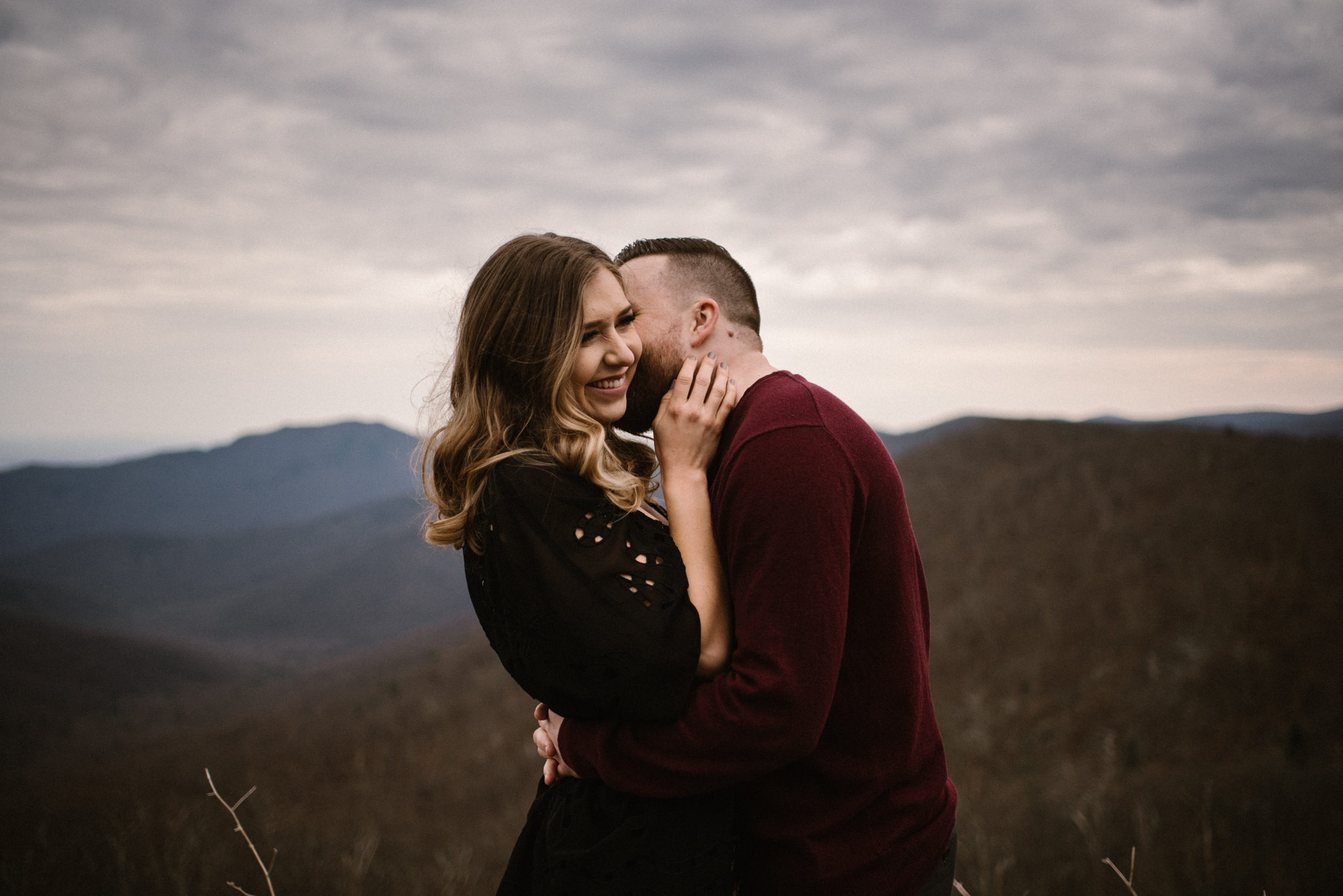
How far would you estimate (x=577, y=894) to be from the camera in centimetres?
185

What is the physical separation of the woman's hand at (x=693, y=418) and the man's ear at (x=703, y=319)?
0.14 meters

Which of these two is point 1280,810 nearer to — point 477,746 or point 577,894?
point 577,894

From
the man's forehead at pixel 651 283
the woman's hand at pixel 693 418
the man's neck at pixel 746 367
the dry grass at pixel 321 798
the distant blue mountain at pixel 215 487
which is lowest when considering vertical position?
the distant blue mountain at pixel 215 487

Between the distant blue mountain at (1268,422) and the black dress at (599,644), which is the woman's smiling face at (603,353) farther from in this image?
the distant blue mountain at (1268,422)

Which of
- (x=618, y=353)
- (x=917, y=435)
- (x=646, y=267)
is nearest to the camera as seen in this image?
(x=618, y=353)

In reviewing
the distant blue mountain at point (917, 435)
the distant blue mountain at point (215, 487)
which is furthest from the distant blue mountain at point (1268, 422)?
the distant blue mountain at point (215, 487)

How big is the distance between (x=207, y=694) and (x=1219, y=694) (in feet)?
160

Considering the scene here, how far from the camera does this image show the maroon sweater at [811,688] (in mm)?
1611

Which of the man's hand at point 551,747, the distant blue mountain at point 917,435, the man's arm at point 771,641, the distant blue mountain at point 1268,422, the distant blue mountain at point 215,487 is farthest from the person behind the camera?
the distant blue mountain at point 215,487

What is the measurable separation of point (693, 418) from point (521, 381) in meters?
0.53

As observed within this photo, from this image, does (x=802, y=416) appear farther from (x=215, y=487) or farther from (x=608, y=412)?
(x=215, y=487)

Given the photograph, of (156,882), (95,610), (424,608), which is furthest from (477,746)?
(95,610)

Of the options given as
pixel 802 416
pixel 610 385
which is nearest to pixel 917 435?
pixel 610 385

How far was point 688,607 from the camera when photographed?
1.75 metres
